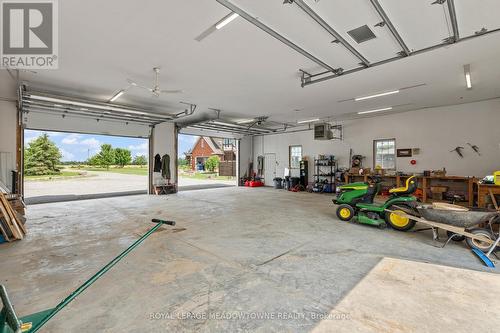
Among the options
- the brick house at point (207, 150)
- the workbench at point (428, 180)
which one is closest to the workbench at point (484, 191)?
the workbench at point (428, 180)

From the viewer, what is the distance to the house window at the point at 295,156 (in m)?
11.3

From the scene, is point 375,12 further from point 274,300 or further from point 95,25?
point 95,25

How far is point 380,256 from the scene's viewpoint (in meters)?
2.99

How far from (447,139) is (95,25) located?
959 centimetres

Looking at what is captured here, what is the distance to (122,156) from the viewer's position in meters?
26.1

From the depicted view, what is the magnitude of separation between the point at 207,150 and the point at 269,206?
19.6 m

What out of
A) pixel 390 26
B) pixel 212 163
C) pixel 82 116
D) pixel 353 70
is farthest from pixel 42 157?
pixel 390 26

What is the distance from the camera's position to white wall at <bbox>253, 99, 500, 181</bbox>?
21.2 ft

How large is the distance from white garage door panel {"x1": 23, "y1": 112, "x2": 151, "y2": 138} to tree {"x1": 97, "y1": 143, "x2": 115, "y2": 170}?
61.7ft

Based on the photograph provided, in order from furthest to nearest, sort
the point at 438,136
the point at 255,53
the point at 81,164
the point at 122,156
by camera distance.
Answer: the point at 122,156 < the point at 81,164 < the point at 438,136 < the point at 255,53

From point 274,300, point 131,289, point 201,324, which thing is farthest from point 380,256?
point 131,289

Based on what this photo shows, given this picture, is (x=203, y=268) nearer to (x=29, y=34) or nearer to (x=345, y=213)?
(x=345, y=213)

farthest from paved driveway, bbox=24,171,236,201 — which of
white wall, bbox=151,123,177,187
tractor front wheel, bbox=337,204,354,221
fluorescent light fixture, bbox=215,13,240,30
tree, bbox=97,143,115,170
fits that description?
tree, bbox=97,143,115,170

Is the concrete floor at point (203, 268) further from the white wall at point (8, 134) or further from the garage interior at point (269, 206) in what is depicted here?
the white wall at point (8, 134)
